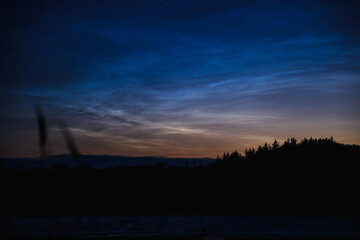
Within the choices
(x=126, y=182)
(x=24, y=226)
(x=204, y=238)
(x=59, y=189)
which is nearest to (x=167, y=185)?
(x=126, y=182)

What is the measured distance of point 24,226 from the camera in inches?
433

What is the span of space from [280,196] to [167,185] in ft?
27.6

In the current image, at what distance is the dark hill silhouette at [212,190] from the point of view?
20312mm

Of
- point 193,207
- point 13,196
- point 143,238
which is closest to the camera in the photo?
point 143,238

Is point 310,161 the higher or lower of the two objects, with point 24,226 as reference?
higher

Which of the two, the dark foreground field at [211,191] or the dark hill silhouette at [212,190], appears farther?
the dark hill silhouette at [212,190]

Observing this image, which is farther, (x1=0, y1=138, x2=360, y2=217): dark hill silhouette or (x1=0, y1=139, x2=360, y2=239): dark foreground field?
(x1=0, y1=138, x2=360, y2=217): dark hill silhouette

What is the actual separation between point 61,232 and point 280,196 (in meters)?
16.5

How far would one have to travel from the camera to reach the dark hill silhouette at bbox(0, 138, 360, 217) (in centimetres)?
2031

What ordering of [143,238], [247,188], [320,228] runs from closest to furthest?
[143,238], [320,228], [247,188]

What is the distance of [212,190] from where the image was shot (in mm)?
23531

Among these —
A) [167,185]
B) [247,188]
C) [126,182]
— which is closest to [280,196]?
[247,188]

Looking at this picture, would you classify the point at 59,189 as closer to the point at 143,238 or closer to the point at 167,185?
the point at 167,185

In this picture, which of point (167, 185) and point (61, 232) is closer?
point (61, 232)
